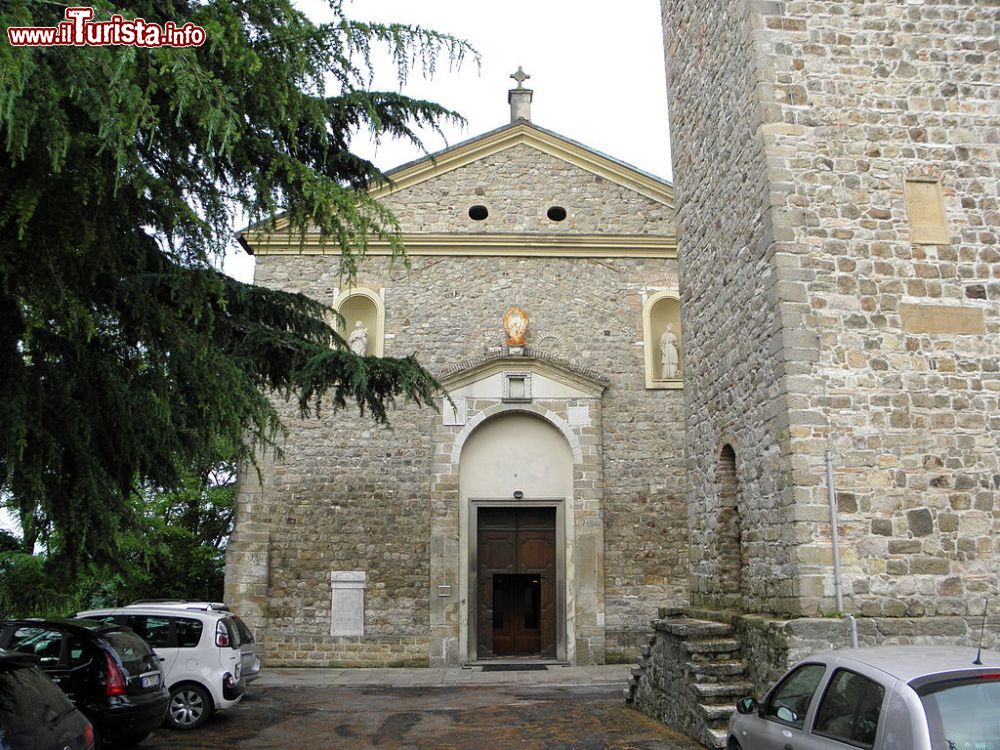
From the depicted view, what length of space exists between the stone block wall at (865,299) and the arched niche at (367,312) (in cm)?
902

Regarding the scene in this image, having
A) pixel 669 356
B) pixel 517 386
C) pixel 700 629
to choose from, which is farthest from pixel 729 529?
pixel 669 356

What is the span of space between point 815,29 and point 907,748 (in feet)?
24.5

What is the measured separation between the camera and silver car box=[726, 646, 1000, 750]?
378cm

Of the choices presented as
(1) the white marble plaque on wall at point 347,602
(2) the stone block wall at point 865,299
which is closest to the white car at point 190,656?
(2) the stone block wall at point 865,299

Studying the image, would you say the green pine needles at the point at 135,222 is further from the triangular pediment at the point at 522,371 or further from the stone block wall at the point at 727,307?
the triangular pediment at the point at 522,371

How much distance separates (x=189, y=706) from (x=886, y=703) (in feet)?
26.0

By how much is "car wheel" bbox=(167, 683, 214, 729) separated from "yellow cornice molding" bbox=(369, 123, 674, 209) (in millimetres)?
10976

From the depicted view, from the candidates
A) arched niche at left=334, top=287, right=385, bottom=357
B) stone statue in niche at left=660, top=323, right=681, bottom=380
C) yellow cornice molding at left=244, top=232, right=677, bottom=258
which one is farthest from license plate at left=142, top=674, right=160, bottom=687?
stone statue in niche at left=660, top=323, right=681, bottom=380

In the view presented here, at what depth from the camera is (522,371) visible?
1703 cm

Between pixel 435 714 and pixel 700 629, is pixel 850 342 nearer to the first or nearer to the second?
pixel 700 629

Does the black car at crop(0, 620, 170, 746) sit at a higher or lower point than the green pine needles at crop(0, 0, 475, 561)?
lower

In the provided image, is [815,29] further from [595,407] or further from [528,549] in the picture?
[528,549]

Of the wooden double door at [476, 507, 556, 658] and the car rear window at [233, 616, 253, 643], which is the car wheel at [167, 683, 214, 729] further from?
the wooden double door at [476, 507, 556, 658]

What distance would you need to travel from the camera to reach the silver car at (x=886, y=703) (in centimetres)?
378
